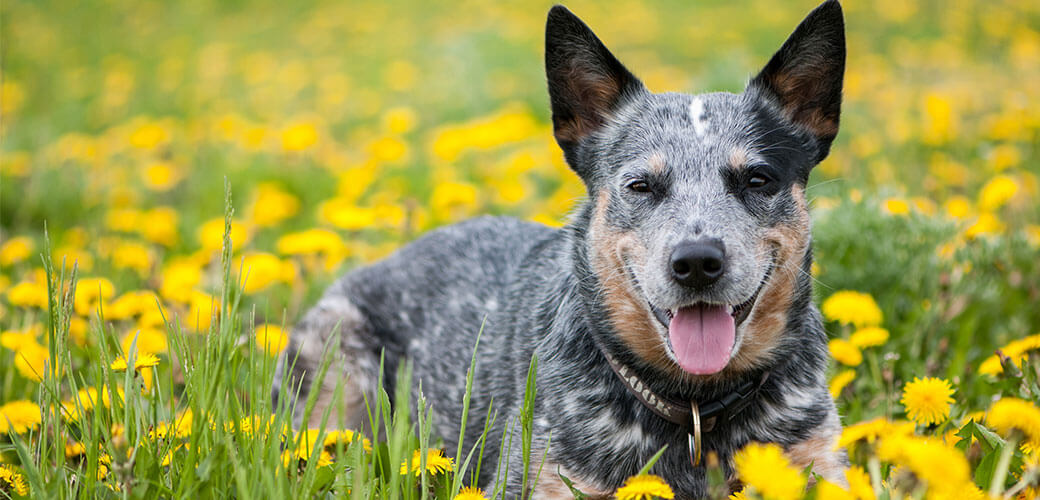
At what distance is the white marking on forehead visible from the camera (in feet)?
9.69

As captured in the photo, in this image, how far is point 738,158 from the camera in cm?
284

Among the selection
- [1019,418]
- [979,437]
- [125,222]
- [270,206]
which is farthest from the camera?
[270,206]

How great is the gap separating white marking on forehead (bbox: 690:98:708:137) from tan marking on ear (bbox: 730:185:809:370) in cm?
38

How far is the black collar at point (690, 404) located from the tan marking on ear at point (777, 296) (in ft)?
0.29

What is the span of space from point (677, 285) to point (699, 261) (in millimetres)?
120

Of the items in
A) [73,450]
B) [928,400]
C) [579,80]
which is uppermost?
[579,80]

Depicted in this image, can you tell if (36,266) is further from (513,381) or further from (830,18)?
(830,18)

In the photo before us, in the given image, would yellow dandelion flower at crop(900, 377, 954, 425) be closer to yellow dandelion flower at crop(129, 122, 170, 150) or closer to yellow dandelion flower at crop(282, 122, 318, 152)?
yellow dandelion flower at crop(282, 122, 318, 152)

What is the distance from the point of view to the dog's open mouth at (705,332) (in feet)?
8.51

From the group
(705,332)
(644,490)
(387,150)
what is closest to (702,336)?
(705,332)

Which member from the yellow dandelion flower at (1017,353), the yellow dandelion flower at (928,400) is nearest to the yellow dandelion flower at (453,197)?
the yellow dandelion flower at (1017,353)

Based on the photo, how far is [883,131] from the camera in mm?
7879

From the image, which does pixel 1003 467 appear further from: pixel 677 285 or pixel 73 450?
pixel 73 450

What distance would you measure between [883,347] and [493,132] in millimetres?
3389
